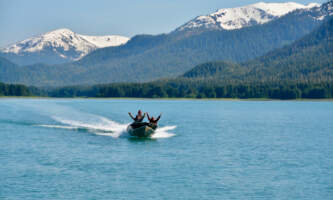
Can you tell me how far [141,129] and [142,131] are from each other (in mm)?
402

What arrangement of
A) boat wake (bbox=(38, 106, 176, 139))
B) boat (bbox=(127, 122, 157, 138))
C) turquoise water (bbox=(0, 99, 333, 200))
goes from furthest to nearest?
boat wake (bbox=(38, 106, 176, 139)) < boat (bbox=(127, 122, 157, 138)) < turquoise water (bbox=(0, 99, 333, 200))

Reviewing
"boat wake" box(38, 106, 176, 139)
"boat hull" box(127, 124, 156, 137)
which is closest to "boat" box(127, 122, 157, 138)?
"boat hull" box(127, 124, 156, 137)

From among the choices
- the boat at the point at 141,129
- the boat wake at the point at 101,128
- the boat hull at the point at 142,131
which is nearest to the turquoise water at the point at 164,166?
the boat wake at the point at 101,128

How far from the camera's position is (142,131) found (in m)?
70.9

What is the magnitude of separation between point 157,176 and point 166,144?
21.8 meters

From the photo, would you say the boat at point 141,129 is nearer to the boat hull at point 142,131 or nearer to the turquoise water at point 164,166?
the boat hull at point 142,131

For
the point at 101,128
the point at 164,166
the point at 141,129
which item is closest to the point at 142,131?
the point at 141,129

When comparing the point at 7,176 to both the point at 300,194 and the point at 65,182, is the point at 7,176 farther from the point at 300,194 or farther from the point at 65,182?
the point at 300,194

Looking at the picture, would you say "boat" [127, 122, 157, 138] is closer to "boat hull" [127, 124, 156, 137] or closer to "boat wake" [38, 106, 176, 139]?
"boat hull" [127, 124, 156, 137]

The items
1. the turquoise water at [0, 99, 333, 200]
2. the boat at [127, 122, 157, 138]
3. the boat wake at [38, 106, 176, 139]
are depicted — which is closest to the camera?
the turquoise water at [0, 99, 333, 200]

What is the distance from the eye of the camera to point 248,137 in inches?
2963

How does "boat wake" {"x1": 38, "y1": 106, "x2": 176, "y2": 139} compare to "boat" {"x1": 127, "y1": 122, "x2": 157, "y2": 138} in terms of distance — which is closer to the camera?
"boat" {"x1": 127, "y1": 122, "x2": 157, "y2": 138}

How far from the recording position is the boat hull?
232 ft

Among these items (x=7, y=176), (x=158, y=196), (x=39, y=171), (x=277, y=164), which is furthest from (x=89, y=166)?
(x=277, y=164)
